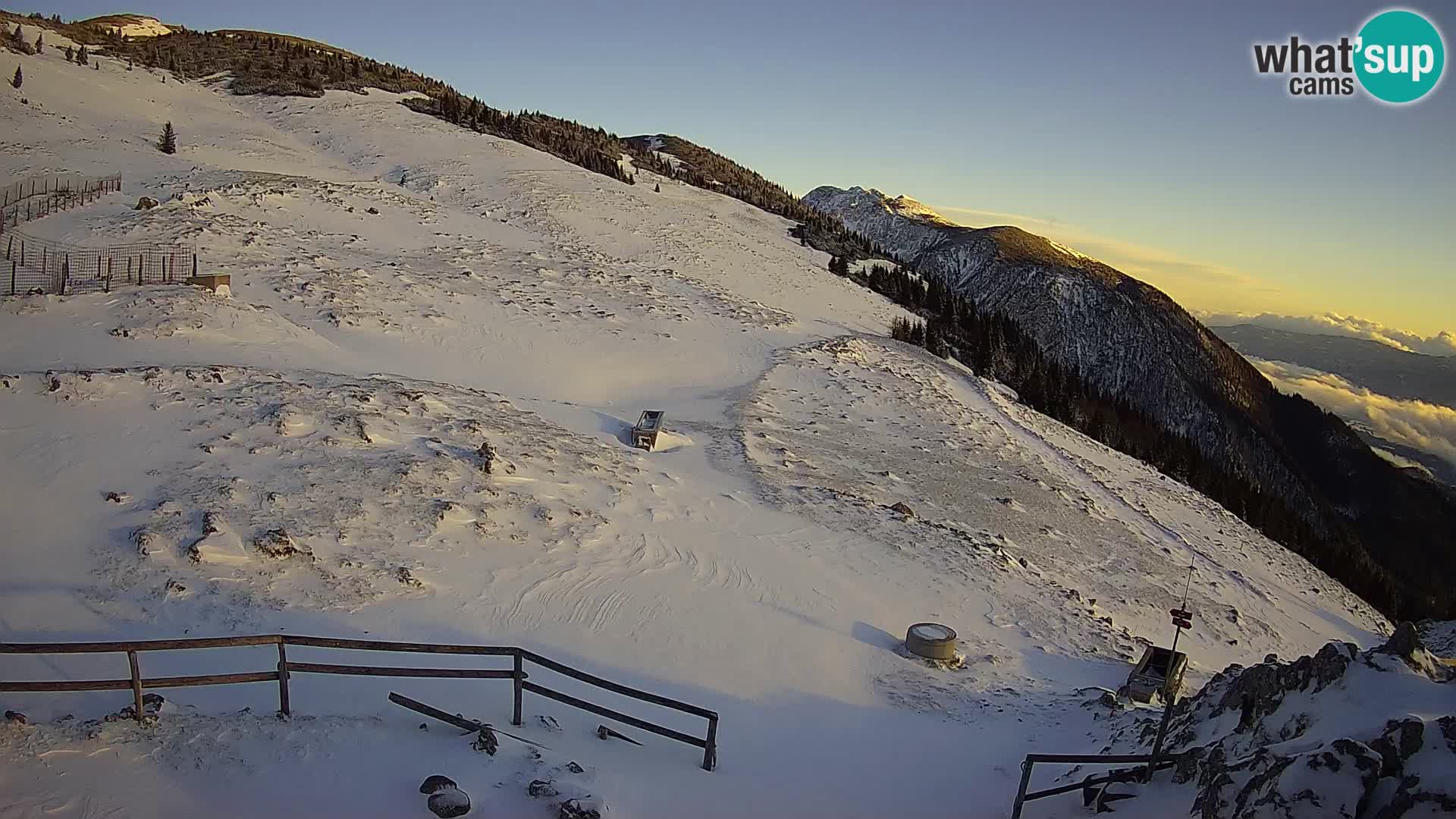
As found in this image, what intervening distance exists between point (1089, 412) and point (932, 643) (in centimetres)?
4056

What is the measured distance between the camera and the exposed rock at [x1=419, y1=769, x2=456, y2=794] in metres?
7.13

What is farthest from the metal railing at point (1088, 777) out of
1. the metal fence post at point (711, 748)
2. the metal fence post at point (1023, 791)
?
the metal fence post at point (711, 748)

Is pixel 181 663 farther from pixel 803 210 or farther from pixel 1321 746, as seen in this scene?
pixel 803 210

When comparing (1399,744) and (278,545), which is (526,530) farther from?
(1399,744)

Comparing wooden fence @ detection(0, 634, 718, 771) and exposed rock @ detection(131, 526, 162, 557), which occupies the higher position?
wooden fence @ detection(0, 634, 718, 771)

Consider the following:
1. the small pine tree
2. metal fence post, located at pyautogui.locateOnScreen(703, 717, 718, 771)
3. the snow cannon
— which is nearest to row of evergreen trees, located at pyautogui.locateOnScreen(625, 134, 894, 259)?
the small pine tree

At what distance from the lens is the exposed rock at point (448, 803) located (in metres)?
6.89

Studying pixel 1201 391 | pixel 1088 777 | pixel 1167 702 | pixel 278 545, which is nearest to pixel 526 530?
pixel 278 545

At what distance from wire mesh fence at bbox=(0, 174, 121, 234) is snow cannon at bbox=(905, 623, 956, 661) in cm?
2677

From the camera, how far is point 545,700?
969 cm

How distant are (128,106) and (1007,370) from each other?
156 feet

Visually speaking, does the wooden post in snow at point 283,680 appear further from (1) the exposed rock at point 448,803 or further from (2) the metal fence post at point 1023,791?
(2) the metal fence post at point 1023,791

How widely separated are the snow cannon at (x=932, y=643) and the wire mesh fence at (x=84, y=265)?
65.7 feet

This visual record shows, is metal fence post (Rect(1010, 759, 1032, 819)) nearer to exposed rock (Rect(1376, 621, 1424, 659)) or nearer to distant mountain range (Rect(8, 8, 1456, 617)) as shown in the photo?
exposed rock (Rect(1376, 621, 1424, 659))
